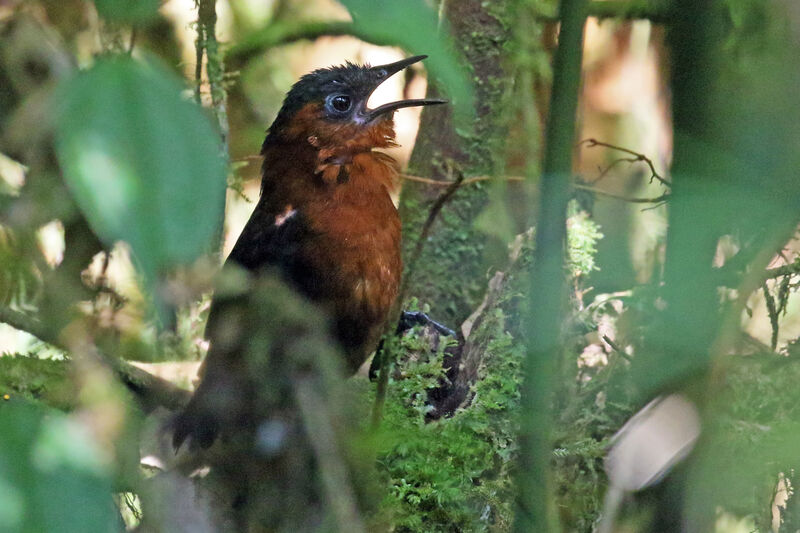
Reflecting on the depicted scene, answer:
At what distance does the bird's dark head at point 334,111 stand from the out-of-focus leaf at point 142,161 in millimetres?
Answer: 2459

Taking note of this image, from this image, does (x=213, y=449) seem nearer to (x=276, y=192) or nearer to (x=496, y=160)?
(x=276, y=192)

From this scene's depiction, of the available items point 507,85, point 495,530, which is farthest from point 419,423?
point 507,85

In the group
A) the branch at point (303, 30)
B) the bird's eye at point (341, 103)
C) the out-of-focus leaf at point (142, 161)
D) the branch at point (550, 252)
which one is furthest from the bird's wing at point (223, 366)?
the out-of-focus leaf at point (142, 161)

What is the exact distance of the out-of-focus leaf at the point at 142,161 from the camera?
596 millimetres

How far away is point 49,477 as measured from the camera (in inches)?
27.0

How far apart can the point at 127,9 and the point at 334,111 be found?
2.53 meters

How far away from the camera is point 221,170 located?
0.63m

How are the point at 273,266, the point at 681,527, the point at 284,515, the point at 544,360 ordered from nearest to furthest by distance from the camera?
the point at 544,360
the point at 681,527
the point at 284,515
the point at 273,266

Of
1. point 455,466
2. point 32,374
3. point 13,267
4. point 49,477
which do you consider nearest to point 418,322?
point 455,466

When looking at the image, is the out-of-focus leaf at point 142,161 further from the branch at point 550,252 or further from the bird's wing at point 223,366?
the bird's wing at point 223,366

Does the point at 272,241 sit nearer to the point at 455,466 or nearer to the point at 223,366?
the point at 223,366

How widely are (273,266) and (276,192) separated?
382 mm

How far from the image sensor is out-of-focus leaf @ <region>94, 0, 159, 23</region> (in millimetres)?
632

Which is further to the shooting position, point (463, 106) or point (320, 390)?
point (320, 390)
